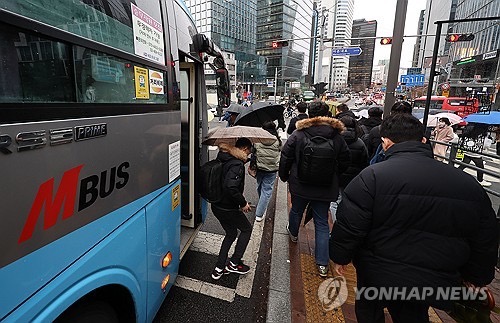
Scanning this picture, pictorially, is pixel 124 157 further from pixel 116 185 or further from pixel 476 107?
pixel 476 107

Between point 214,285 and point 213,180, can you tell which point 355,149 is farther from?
point 214,285

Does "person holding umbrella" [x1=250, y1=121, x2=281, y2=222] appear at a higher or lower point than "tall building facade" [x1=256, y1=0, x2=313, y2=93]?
lower

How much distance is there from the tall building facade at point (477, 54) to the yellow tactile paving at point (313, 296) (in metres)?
35.8

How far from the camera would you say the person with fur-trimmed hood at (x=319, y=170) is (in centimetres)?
303

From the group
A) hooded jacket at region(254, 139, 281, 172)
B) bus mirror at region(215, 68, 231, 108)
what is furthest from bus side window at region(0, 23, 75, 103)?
hooded jacket at region(254, 139, 281, 172)

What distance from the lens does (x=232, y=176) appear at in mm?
2781

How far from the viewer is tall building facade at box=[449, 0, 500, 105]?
33906 mm

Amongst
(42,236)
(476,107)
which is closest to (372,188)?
(42,236)

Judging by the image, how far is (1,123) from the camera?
3.01 ft

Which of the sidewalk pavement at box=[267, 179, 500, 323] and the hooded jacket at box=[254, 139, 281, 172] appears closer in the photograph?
the sidewalk pavement at box=[267, 179, 500, 323]

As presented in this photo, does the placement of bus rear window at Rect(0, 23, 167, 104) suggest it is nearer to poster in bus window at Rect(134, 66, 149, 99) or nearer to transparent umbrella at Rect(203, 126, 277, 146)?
poster in bus window at Rect(134, 66, 149, 99)

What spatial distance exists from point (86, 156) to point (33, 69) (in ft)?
Answer: 1.36

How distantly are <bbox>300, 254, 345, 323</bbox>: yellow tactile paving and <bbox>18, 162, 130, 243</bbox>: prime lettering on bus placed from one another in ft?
7.38

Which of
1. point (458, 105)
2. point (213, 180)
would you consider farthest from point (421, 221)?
point (458, 105)
